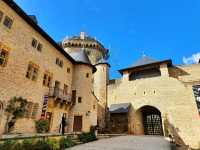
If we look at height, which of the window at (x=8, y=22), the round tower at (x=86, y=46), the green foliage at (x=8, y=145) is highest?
the round tower at (x=86, y=46)

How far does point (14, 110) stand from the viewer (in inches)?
456

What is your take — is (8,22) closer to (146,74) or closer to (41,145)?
(41,145)

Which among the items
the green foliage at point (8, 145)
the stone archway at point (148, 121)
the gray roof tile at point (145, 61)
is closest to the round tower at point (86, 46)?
the gray roof tile at point (145, 61)

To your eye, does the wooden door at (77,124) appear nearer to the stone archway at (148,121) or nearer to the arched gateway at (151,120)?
the stone archway at (148,121)

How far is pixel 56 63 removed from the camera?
17844mm

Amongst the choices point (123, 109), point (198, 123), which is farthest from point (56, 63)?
point (198, 123)

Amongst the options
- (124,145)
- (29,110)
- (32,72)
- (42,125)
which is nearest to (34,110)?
(29,110)

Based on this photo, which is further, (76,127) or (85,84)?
(85,84)

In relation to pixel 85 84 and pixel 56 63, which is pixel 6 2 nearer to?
pixel 56 63

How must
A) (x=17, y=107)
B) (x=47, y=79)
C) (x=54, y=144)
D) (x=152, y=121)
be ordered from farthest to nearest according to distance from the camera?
(x=152, y=121) < (x=47, y=79) < (x=17, y=107) < (x=54, y=144)

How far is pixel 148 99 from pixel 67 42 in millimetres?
23613

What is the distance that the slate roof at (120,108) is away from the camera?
82.7 ft

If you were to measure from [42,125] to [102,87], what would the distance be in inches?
654

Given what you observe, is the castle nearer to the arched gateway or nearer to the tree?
the arched gateway
